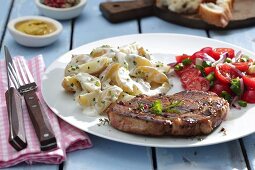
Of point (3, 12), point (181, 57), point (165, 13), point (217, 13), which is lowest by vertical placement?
point (3, 12)

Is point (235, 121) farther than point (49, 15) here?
No

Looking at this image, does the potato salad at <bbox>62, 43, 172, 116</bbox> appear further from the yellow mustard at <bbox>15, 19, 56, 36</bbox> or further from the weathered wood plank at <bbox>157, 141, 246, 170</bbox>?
the yellow mustard at <bbox>15, 19, 56, 36</bbox>

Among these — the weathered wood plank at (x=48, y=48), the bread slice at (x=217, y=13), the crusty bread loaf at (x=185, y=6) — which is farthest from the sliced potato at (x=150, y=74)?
the crusty bread loaf at (x=185, y=6)

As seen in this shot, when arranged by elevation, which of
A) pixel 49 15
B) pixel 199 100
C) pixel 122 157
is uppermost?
pixel 199 100

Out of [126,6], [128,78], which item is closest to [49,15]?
[126,6]

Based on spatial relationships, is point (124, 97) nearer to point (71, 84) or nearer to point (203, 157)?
point (71, 84)

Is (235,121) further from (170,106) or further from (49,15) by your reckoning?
(49,15)

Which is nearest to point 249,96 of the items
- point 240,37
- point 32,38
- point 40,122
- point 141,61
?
point 141,61
